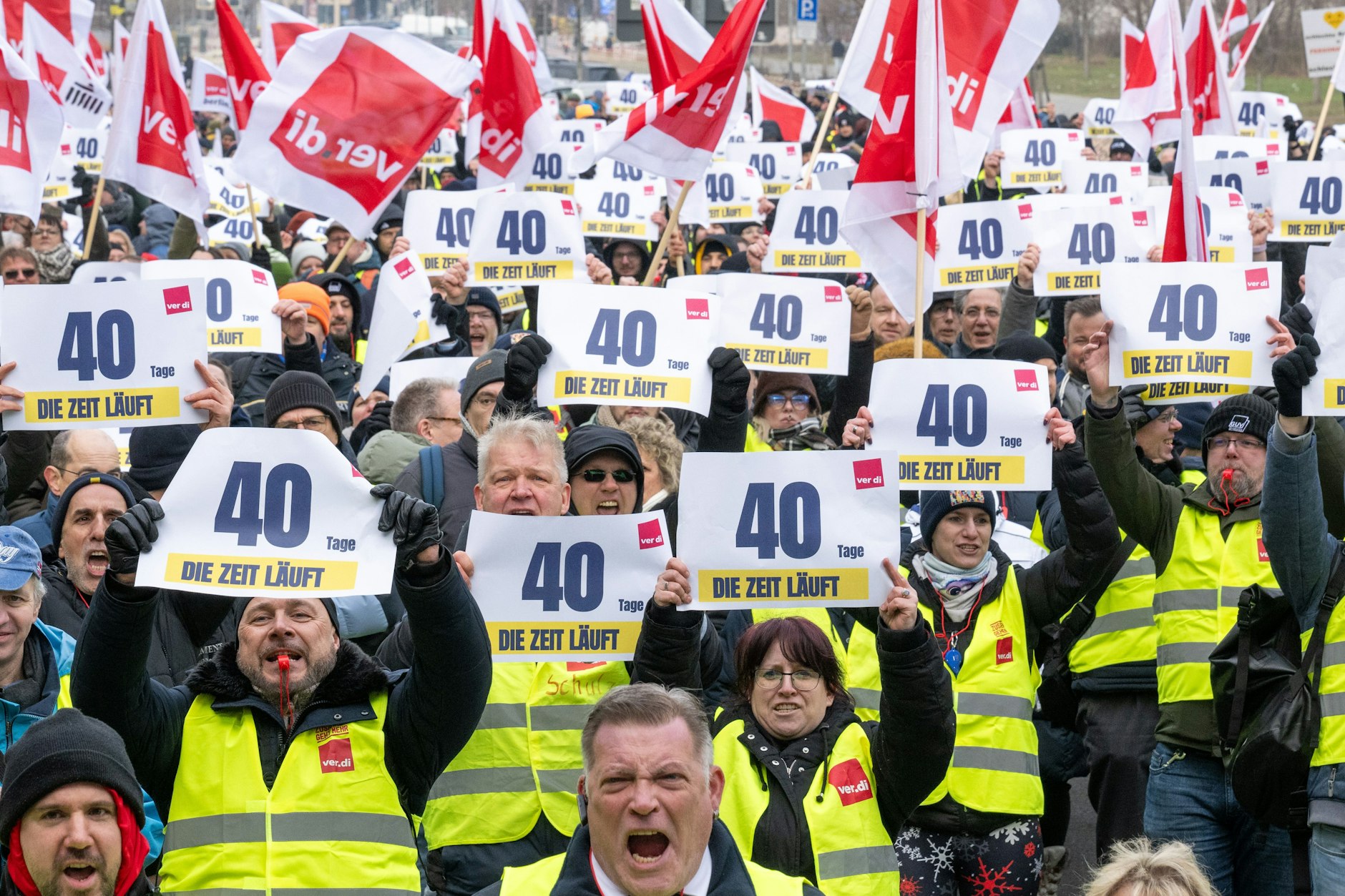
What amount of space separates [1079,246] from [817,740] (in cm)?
593

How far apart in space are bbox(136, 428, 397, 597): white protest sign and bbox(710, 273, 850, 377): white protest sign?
383 cm

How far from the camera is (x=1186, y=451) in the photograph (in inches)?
306

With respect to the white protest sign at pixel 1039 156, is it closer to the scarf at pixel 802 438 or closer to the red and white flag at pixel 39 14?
the red and white flag at pixel 39 14

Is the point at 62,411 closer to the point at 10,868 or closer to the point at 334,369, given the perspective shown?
the point at 10,868

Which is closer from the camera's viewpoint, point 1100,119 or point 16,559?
point 16,559

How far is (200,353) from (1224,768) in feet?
Result: 11.5

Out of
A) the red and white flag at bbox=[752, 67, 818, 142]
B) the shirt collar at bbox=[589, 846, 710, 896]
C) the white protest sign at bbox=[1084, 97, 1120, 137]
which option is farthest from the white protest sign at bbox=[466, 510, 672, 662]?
the white protest sign at bbox=[1084, 97, 1120, 137]

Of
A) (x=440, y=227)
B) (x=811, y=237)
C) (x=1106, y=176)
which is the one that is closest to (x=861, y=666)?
(x=811, y=237)

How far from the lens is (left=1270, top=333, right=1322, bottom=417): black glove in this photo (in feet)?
16.7

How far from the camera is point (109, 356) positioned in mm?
5867

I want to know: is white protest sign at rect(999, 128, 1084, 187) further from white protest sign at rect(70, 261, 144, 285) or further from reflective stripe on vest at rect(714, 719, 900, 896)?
reflective stripe on vest at rect(714, 719, 900, 896)

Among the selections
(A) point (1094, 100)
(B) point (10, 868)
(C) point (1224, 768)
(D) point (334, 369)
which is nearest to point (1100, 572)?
(C) point (1224, 768)

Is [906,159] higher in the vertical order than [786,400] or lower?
higher

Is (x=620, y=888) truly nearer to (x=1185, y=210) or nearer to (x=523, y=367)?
(x=523, y=367)
